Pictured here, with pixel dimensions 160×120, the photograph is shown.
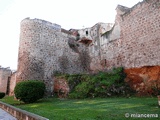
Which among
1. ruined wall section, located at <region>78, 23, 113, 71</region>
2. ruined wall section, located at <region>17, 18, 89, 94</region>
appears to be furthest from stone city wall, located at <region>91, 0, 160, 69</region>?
ruined wall section, located at <region>17, 18, 89, 94</region>

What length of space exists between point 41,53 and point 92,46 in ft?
20.8

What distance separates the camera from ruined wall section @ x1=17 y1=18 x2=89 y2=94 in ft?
51.6

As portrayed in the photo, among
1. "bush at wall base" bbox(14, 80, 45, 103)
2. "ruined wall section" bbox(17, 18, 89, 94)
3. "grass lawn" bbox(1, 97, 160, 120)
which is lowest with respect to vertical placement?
"grass lawn" bbox(1, 97, 160, 120)

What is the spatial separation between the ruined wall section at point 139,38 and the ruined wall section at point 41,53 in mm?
5752

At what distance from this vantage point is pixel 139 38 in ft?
42.3

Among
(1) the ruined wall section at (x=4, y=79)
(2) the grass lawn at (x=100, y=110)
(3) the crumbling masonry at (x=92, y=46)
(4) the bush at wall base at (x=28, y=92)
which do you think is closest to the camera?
(2) the grass lawn at (x=100, y=110)

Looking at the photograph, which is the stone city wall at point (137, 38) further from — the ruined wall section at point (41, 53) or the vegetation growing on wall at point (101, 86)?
the ruined wall section at point (41, 53)

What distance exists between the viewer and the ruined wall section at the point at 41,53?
15737mm

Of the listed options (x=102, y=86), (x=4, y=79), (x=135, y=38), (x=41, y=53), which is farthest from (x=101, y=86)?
(x=4, y=79)

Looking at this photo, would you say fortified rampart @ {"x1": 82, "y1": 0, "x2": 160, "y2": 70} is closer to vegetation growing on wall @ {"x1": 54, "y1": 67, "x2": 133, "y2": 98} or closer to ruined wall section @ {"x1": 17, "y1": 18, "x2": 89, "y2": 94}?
vegetation growing on wall @ {"x1": 54, "y1": 67, "x2": 133, "y2": 98}

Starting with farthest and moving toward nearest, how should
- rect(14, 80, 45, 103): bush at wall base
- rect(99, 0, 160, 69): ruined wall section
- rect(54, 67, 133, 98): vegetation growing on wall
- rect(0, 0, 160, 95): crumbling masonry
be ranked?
rect(0, 0, 160, 95): crumbling masonry → rect(54, 67, 133, 98): vegetation growing on wall → rect(99, 0, 160, 69): ruined wall section → rect(14, 80, 45, 103): bush at wall base

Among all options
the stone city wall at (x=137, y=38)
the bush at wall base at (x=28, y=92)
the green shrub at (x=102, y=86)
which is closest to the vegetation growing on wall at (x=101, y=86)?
the green shrub at (x=102, y=86)

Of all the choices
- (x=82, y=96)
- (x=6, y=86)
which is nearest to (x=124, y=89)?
(x=82, y=96)

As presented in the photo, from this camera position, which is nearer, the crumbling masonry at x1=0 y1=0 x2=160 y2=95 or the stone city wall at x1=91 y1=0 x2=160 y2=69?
the stone city wall at x1=91 y1=0 x2=160 y2=69
